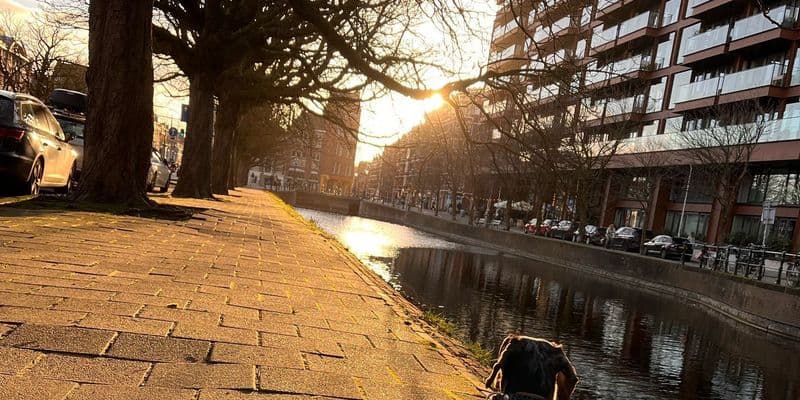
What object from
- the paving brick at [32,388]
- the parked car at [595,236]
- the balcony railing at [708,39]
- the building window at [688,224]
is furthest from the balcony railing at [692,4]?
the paving brick at [32,388]

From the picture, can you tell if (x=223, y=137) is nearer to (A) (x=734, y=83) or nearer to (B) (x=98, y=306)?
(B) (x=98, y=306)

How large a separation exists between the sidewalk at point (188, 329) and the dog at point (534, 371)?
647mm

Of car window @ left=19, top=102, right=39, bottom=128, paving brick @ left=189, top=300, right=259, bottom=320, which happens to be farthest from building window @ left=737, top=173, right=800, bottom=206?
paving brick @ left=189, top=300, right=259, bottom=320

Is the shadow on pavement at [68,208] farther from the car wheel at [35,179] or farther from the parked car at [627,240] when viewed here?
the parked car at [627,240]

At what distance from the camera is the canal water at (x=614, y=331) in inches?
368

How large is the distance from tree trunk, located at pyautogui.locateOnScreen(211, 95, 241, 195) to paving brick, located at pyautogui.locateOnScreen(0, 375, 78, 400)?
19.0m

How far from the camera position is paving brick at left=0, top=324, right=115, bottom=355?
3.08 metres

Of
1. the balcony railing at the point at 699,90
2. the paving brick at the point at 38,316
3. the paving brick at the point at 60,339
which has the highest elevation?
the balcony railing at the point at 699,90

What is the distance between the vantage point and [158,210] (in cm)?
1094

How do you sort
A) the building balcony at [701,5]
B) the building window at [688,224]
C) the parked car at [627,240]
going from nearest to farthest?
the parked car at [627,240], the building balcony at [701,5], the building window at [688,224]

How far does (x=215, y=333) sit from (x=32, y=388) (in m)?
1.33

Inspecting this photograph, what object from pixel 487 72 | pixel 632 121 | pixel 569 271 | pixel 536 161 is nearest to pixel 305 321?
pixel 536 161

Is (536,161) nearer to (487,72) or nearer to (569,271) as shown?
(487,72)

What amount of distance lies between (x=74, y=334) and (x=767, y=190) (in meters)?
35.3
